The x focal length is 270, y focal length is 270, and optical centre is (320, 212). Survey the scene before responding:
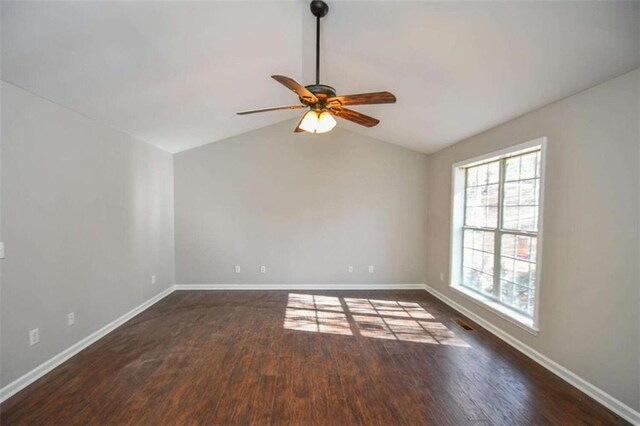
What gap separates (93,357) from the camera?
8.54ft

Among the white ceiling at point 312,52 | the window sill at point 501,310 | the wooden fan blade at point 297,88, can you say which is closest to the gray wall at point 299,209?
the window sill at point 501,310

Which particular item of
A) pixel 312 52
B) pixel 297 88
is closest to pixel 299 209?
pixel 312 52

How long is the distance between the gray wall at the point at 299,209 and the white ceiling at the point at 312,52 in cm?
152

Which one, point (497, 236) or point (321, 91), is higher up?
point (321, 91)

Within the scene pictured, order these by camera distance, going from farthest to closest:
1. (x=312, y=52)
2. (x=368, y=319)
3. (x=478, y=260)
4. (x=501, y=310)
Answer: (x=478, y=260) < (x=368, y=319) < (x=501, y=310) < (x=312, y=52)

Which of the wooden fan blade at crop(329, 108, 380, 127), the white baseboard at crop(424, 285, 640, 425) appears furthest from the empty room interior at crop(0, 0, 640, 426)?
the wooden fan blade at crop(329, 108, 380, 127)

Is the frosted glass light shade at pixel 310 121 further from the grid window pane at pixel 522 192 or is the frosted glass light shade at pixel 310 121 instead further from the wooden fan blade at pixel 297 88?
the grid window pane at pixel 522 192

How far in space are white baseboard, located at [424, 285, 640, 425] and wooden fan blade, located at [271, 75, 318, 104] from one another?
3.03m

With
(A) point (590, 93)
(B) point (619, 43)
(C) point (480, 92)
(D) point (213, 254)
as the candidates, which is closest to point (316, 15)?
(C) point (480, 92)

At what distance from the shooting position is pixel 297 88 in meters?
1.79

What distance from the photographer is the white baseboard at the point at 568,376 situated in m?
1.85

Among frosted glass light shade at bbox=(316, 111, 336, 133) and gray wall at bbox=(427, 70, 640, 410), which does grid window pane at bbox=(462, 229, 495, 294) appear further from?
frosted glass light shade at bbox=(316, 111, 336, 133)

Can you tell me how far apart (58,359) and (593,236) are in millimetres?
4648

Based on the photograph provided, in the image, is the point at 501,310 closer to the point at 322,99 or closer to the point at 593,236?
the point at 593,236
